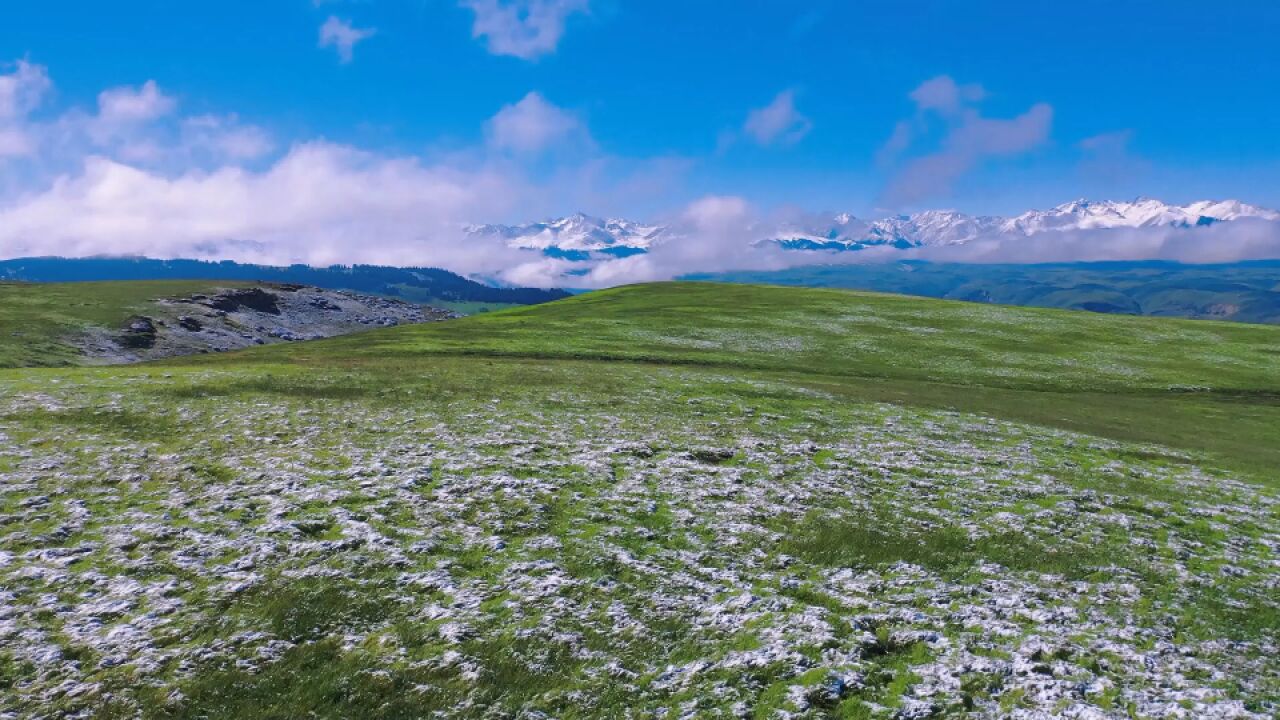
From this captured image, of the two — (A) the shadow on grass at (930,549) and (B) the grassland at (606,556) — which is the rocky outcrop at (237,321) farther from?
(A) the shadow on grass at (930,549)

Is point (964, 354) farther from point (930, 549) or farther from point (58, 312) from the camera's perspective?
point (58, 312)

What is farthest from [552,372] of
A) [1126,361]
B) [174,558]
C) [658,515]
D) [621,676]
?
[1126,361]

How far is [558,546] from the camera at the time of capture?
20.1 m

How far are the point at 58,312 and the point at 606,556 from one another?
104350 mm

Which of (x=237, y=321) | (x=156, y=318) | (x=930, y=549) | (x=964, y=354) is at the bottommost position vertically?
(x=964, y=354)

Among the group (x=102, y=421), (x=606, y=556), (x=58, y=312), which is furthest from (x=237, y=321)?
(x=606, y=556)

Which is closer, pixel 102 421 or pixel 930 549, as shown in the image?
pixel 930 549

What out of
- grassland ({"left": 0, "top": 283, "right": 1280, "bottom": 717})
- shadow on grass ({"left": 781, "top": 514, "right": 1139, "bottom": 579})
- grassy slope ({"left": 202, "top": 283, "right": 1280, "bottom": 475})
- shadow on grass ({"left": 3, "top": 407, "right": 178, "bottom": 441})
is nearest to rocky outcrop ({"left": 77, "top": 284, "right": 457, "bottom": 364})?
grassy slope ({"left": 202, "top": 283, "right": 1280, "bottom": 475})

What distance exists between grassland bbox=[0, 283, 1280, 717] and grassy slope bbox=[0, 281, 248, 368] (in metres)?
31.9

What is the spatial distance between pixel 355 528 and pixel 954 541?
2010cm

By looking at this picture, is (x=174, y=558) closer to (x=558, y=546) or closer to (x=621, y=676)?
(x=558, y=546)

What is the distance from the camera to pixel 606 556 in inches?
773

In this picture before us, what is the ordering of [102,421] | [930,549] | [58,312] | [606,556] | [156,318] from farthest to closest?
[156,318]
[58,312]
[102,421]
[930,549]
[606,556]

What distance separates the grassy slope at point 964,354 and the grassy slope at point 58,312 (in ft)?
70.8
